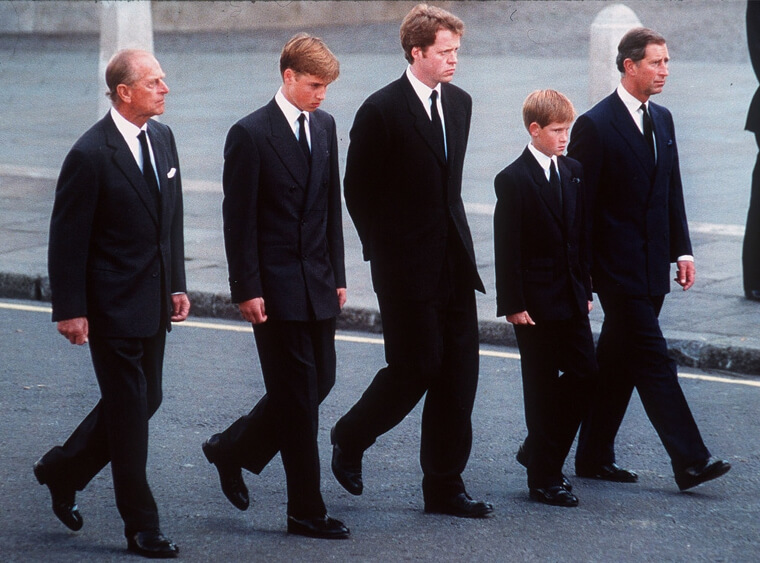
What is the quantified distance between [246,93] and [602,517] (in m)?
15.6

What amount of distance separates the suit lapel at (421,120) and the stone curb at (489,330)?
3093 millimetres

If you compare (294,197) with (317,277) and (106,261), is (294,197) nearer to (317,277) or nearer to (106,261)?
(317,277)

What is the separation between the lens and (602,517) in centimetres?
520

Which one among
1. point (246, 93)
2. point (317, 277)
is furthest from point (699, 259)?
point (246, 93)

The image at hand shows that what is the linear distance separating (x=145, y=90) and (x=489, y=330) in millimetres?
4018

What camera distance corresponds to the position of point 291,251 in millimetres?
4945

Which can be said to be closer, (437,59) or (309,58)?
(309,58)

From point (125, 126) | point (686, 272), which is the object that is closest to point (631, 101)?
point (686, 272)

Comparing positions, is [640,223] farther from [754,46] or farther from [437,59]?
[754,46]

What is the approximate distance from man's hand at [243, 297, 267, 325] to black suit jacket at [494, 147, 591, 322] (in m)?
0.92

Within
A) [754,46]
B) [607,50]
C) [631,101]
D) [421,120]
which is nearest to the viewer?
[421,120]

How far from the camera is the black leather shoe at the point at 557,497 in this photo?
534 cm

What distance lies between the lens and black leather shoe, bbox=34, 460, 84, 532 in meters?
4.96

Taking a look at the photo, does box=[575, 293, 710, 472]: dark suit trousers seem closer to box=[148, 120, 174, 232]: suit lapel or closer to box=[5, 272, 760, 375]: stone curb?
box=[148, 120, 174, 232]: suit lapel
